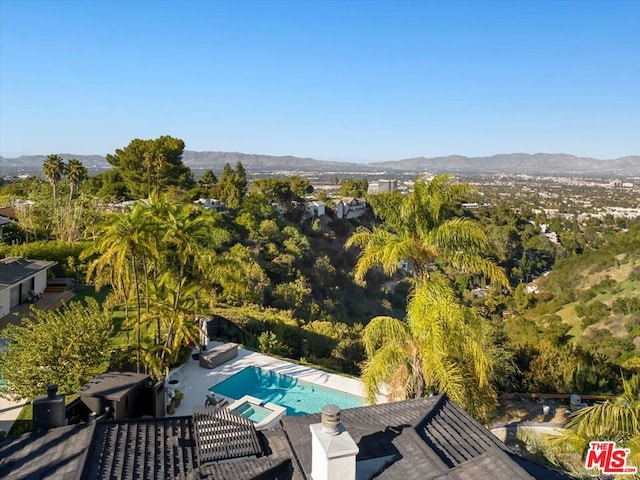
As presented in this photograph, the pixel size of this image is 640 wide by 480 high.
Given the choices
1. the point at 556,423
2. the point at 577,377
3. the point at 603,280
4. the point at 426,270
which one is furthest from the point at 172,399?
the point at 603,280

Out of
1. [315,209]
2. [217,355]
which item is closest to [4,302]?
[217,355]

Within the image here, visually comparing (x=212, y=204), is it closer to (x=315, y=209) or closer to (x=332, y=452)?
(x=315, y=209)

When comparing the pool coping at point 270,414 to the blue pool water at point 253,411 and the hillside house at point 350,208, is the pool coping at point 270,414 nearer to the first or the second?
the blue pool water at point 253,411

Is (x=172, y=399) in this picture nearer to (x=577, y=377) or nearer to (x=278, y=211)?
(x=577, y=377)

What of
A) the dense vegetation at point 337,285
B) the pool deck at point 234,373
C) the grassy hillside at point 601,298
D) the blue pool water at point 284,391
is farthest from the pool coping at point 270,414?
the grassy hillside at point 601,298

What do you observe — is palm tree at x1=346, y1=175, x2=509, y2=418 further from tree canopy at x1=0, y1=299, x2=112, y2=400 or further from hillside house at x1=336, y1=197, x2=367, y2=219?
hillside house at x1=336, y1=197, x2=367, y2=219

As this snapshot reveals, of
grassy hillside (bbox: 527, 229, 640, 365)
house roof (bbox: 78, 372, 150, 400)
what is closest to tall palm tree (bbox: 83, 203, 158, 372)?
house roof (bbox: 78, 372, 150, 400)
